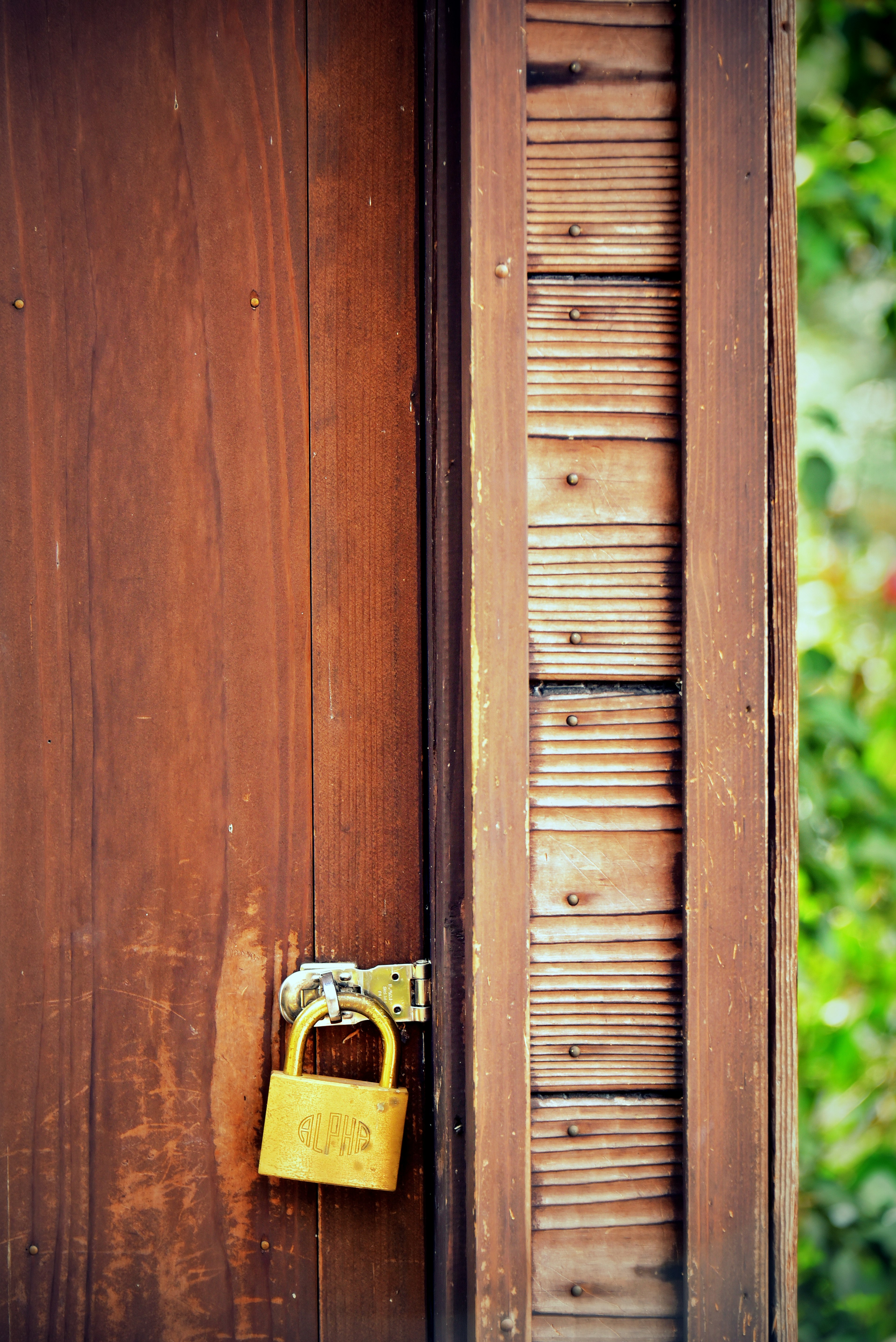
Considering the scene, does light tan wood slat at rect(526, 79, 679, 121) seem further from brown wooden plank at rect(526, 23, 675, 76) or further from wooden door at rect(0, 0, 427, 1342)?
wooden door at rect(0, 0, 427, 1342)

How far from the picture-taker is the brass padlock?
0.67 meters

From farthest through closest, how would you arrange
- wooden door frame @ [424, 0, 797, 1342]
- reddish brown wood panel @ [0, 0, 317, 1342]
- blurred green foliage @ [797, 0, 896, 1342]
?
blurred green foliage @ [797, 0, 896, 1342], reddish brown wood panel @ [0, 0, 317, 1342], wooden door frame @ [424, 0, 797, 1342]

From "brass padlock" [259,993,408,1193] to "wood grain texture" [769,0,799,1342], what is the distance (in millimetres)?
295

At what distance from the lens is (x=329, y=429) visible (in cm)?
73

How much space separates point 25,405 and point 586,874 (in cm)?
61

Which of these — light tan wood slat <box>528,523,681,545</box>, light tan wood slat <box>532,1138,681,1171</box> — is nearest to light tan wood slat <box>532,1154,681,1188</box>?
light tan wood slat <box>532,1138,681,1171</box>

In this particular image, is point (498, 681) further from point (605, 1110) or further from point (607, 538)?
point (605, 1110)

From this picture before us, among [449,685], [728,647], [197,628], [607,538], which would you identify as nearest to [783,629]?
[728,647]

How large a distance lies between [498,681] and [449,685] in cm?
7

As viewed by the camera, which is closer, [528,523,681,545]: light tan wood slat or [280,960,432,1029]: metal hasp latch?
[528,523,681,545]: light tan wood slat

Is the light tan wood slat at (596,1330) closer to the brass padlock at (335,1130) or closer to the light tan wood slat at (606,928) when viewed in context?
the brass padlock at (335,1130)

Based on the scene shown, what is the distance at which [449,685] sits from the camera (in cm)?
67

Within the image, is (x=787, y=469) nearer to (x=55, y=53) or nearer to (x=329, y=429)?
(x=329, y=429)

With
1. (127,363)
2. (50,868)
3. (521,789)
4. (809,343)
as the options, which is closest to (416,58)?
(127,363)
